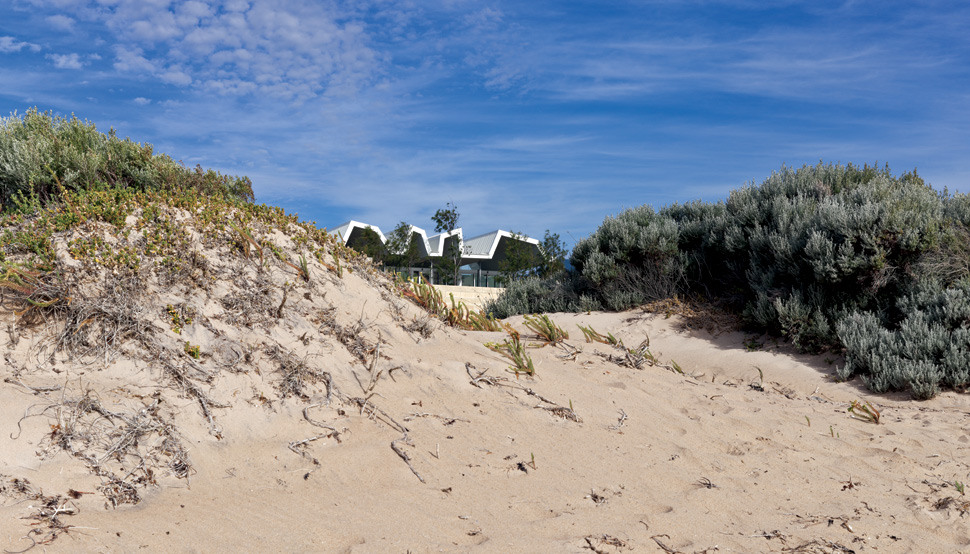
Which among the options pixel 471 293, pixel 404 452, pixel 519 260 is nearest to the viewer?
pixel 404 452

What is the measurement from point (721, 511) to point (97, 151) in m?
9.90

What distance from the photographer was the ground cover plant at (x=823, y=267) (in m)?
7.44

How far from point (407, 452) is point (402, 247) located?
98.8 ft

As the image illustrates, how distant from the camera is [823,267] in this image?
8211mm

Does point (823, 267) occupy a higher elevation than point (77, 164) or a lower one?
lower

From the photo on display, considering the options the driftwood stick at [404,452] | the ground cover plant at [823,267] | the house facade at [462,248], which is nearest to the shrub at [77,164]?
the driftwood stick at [404,452]

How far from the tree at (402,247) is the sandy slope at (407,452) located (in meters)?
28.0

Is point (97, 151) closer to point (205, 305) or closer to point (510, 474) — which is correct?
point (205, 305)

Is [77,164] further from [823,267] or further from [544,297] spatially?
[823,267]

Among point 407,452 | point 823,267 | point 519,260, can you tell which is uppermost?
point 519,260

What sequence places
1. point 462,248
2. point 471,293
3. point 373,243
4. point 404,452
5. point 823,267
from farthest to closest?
1. point 462,248
2. point 373,243
3. point 471,293
4. point 823,267
5. point 404,452

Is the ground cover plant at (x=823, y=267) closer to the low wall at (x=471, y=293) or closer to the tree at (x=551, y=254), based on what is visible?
the low wall at (x=471, y=293)

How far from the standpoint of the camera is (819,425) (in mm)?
5598

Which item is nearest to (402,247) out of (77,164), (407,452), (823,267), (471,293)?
(471,293)
